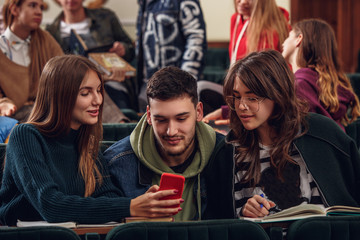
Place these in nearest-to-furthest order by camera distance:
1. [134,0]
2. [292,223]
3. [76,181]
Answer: [292,223], [76,181], [134,0]

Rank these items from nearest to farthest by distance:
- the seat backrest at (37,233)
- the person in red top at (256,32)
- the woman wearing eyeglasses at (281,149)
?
the seat backrest at (37,233)
the woman wearing eyeglasses at (281,149)
the person in red top at (256,32)

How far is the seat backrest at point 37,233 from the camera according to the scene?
155 cm

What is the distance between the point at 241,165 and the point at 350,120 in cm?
127

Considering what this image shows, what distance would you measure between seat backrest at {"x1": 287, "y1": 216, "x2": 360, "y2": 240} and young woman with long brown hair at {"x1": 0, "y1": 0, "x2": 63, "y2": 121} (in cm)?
217

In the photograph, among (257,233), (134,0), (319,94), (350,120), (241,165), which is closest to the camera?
(257,233)

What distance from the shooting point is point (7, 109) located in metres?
3.18

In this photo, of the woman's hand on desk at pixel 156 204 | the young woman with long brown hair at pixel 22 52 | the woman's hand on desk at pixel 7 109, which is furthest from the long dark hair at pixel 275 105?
the young woman with long brown hair at pixel 22 52

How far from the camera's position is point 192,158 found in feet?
7.33

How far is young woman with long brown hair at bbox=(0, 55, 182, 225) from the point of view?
190 cm

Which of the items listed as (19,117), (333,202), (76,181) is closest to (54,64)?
(76,181)

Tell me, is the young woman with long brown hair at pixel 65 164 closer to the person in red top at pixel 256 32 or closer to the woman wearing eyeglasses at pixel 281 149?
the woman wearing eyeglasses at pixel 281 149

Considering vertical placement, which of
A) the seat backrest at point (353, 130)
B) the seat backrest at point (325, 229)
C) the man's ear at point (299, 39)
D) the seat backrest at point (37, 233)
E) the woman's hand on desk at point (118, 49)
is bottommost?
the seat backrest at point (353, 130)

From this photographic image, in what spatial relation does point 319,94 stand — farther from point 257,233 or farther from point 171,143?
point 257,233

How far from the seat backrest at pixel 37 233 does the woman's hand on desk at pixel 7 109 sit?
164cm
